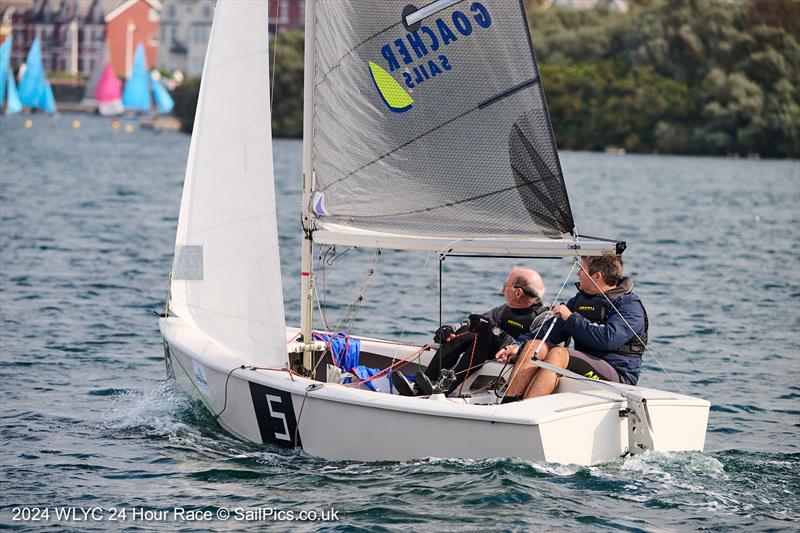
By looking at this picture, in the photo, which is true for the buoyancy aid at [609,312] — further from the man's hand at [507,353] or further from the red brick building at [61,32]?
the red brick building at [61,32]

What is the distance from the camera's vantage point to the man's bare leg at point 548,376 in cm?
856

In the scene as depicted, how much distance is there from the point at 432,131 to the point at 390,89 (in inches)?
16.5

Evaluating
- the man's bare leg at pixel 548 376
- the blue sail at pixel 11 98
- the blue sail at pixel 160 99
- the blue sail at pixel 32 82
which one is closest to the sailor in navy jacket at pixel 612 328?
the man's bare leg at pixel 548 376

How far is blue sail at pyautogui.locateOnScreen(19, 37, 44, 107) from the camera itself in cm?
9131

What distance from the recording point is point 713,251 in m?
24.8

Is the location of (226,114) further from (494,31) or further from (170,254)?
(170,254)

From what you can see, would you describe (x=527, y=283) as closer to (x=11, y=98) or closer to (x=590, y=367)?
(x=590, y=367)

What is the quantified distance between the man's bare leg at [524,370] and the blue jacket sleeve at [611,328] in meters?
0.25

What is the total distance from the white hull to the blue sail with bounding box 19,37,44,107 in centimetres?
8681

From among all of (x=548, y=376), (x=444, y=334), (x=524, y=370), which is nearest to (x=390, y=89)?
(x=444, y=334)

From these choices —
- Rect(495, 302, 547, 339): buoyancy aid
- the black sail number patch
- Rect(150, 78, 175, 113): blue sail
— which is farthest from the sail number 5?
Rect(150, 78, 175, 113): blue sail

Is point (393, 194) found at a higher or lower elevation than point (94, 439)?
higher

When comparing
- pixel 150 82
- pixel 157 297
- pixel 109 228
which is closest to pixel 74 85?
pixel 150 82

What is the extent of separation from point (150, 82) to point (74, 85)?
20241mm
